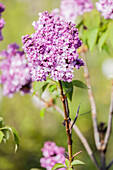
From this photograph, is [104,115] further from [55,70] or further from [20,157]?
[55,70]

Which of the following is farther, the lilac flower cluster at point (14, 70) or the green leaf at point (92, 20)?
the lilac flower cluster at point (14, 70)

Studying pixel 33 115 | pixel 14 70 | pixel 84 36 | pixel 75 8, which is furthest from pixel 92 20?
pixel 33 115

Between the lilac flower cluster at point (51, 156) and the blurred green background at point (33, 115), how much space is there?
2544 mm

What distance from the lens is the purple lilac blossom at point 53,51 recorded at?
0.80m

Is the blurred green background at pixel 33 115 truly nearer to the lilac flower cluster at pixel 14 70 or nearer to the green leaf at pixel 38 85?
the lilac flower cluster at pixel 14 70

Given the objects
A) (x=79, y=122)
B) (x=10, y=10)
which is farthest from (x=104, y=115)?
(x=10, y=10)

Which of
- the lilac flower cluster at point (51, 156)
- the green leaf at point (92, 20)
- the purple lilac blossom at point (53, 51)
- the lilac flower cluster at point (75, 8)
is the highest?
the lilac flower cluster at point (75, 8)

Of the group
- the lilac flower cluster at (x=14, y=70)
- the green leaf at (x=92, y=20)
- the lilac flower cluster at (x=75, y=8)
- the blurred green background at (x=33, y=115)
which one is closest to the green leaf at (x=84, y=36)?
the green leaf at (x=92, y=20)

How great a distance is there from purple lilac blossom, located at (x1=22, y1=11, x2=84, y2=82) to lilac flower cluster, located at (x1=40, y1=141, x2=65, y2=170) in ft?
2.00

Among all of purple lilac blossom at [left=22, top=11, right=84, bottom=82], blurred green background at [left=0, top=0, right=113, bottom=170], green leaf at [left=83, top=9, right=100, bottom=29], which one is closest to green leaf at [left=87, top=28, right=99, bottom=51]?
green leaf at [left=83, top=9, right=100, bottom=29]

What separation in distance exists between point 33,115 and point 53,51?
4.57 metres

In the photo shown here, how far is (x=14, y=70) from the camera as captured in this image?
1.45 metres

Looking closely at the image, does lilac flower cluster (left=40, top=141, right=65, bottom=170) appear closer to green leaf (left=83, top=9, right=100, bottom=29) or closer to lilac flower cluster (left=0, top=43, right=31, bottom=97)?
lilac flower cluster (left=0, top=43, right=31, bottom=97)

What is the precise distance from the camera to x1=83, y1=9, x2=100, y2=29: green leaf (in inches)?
49.8
